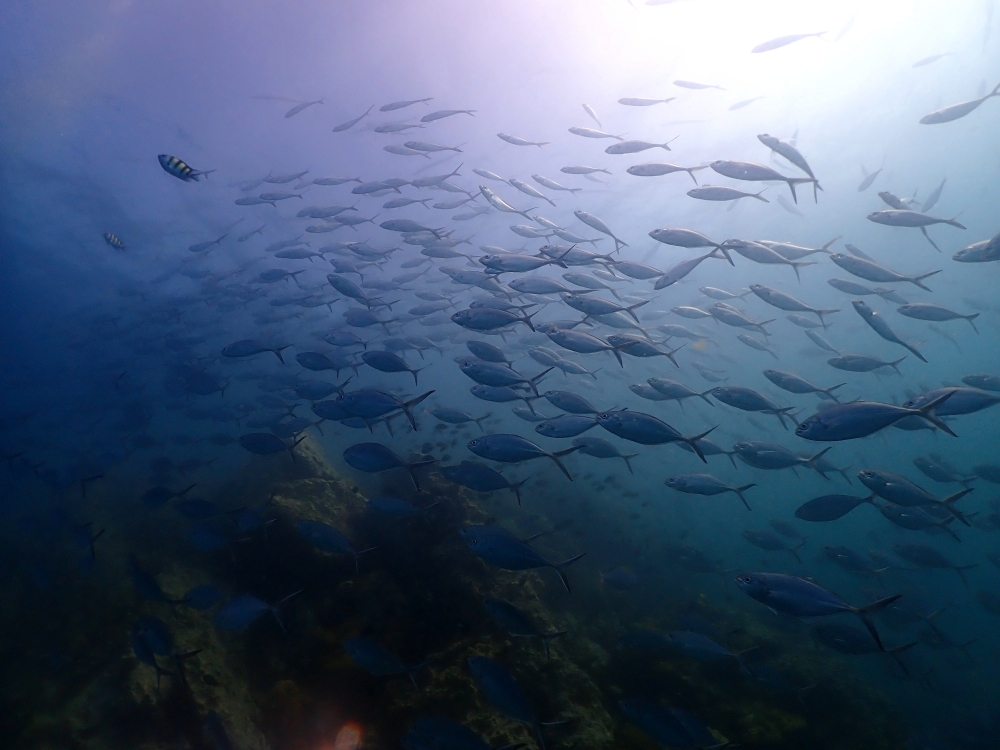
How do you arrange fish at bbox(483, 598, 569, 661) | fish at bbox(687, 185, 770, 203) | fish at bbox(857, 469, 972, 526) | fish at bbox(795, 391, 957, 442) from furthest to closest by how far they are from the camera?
fish at bbox(687, 185, 770, 203)
fish at bbox(857, 469, 972, 526)
fish at bbox(483, 598, 569, 661)
fish at bbox(795, 391, 957, 442)

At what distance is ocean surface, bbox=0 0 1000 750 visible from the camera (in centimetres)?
446

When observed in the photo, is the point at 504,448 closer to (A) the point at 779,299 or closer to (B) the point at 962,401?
(B) the point at 962,401

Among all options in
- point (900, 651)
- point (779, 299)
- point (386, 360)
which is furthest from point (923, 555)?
point (386, 360)

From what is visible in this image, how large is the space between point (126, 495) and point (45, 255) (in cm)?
3607

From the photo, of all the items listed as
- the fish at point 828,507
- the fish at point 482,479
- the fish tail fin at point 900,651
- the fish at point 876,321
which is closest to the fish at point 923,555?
the fish at point 828,507

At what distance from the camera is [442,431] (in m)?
18.5

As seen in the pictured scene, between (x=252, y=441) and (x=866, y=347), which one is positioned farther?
(x=866, y=347)

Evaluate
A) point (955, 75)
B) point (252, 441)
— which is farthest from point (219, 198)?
point (955, 75)

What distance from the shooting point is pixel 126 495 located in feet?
44.7

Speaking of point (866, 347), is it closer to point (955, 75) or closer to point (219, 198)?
point (955, 75)

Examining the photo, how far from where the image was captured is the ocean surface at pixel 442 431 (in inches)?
176

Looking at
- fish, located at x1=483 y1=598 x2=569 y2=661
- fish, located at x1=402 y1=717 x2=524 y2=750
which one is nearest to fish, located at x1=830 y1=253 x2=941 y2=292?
fish, located at x1=483 y1=598 x2=569 y2=661

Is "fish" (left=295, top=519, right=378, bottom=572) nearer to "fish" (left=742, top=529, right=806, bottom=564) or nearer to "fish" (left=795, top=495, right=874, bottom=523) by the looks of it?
"fish" (left=795, top=495, right=874, bottom=523)

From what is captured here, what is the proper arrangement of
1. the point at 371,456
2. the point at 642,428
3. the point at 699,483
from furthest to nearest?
1. the point at 699,483
2. the point at 371,456
3. the point at 642,428
